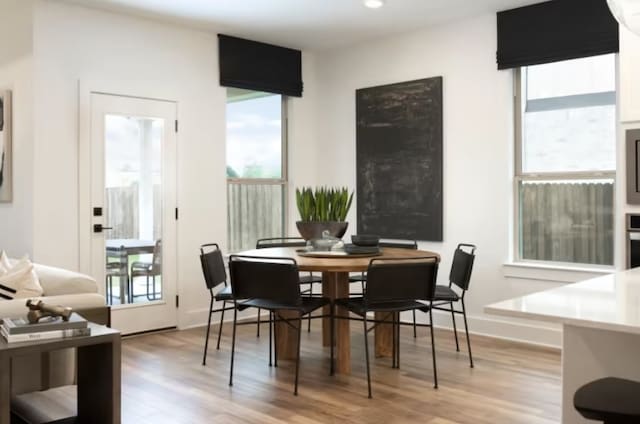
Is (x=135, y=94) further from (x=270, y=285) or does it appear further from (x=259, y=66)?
(x=270, y=285)

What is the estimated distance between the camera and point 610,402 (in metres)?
1.52

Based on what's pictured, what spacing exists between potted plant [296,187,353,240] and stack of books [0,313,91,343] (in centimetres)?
171

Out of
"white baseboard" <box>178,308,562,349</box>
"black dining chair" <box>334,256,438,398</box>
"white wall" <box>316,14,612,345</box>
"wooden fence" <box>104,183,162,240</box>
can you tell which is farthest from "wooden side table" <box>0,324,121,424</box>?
"white wall" <box>316,14,612,345</box>

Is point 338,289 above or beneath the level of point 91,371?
above

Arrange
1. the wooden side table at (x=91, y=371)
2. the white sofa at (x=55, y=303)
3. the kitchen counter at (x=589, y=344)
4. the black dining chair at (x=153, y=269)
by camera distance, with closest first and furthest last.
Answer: the kitchen counter at (x=589, y=344), the wooden side table at (x=91, y=371), the white sofa at (x=55, y=303), the black dining chair at (x=153, y=269)

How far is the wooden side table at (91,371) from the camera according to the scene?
2496 millimetres

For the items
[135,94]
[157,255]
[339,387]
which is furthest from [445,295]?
[135,94]

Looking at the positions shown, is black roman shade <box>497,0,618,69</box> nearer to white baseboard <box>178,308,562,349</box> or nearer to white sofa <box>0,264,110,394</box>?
white baseboard <box>178,308,562,349</box>

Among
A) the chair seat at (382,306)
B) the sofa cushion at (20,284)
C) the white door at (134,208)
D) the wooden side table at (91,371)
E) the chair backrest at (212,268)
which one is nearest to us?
the wooden side table at (91,371)

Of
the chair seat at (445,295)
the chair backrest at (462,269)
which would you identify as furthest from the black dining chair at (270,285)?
the chair backrest at (462,269)

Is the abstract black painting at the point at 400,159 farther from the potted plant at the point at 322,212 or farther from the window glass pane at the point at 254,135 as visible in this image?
the potted plant at the point at 322,212

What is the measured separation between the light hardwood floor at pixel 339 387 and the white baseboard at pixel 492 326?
0.50 feet

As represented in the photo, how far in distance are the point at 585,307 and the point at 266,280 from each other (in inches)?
82.0

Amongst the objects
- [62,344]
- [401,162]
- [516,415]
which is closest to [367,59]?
[401,162]
